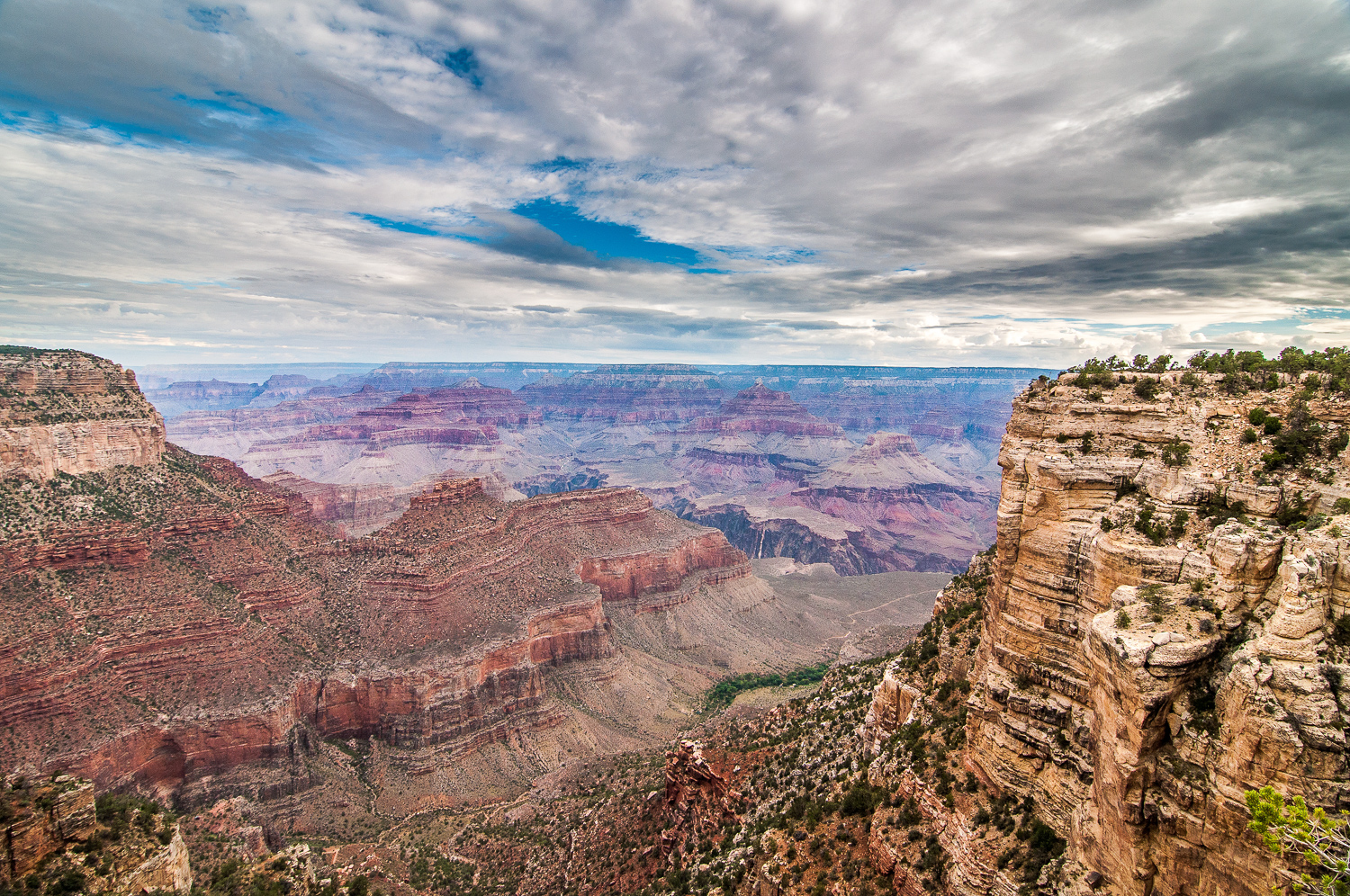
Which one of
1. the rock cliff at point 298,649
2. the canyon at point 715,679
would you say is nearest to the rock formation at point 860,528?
the canyon at point 715,679

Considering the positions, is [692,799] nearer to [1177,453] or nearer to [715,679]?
[1177,453]

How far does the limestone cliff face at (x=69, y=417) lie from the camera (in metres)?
55.1

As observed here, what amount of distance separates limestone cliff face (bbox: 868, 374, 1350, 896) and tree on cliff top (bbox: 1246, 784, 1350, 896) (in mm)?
660

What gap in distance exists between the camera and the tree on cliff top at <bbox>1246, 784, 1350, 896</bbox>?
8.08 m

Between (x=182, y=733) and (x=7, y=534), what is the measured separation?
22184 mm

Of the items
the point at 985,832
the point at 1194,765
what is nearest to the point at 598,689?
the point at 985,832

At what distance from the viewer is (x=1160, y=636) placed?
1158 cm

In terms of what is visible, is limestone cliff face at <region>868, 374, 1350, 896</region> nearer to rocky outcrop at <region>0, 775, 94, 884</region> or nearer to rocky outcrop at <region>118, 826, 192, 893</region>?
rocky outcrop at <region>118, 826, 192, 893</region>

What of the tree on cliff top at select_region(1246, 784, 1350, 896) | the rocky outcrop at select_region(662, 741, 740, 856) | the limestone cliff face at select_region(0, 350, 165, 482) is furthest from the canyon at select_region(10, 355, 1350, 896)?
the limestone cliff face at select_region(0, 350, 165, 482)

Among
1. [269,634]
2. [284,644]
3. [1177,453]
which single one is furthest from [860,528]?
[1177,453]

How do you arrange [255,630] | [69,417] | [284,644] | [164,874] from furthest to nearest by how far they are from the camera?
[69,417] < [284,644] < [255,630] < [164,874]

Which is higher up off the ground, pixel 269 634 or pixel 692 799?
pixel 692 799

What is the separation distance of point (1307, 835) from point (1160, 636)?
3999 millimetres

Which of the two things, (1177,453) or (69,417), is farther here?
(69,417)
